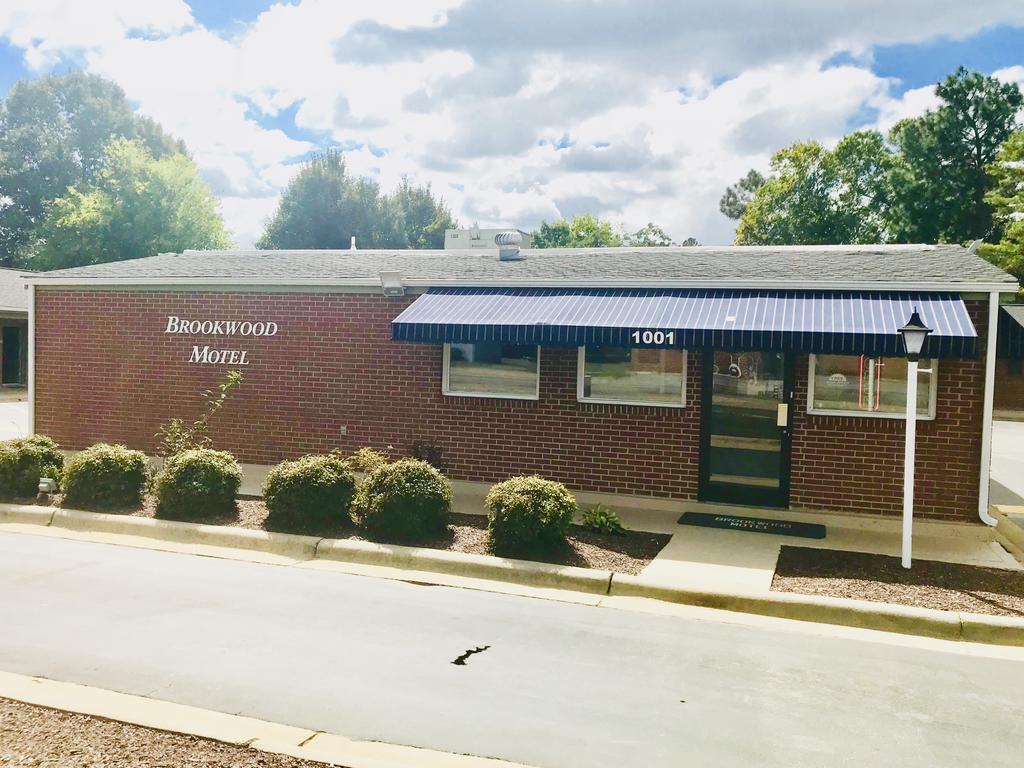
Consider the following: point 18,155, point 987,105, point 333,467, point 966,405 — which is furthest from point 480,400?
point 18,155

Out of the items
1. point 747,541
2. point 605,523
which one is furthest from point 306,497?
point 747,541

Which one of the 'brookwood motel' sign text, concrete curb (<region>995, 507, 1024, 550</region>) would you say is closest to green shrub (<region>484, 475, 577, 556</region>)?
concrete curb (<region>995, 507, 1024, 550</region>)

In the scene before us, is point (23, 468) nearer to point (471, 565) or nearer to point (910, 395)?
point (471, 565)

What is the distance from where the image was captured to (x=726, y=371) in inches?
436

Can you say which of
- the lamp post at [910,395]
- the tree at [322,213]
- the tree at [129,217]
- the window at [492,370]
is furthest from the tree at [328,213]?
the lamp post at [910,395]

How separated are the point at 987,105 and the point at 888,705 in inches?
1644

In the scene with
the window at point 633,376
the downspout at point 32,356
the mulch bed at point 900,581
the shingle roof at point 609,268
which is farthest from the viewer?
the downspout at point 32,356

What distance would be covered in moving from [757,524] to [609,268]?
4.52 metres

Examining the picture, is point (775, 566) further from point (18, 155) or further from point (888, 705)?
point (18, 155)

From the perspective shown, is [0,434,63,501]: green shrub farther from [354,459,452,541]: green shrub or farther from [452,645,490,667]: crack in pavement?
[452,645,490,667]: crack in pavement

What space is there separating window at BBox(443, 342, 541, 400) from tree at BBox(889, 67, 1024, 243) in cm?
3294

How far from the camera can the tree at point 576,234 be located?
280ft

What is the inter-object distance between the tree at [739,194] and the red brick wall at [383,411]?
66.0 metres

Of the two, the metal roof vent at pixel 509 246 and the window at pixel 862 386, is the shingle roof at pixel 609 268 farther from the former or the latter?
the window at pixel 862 386
